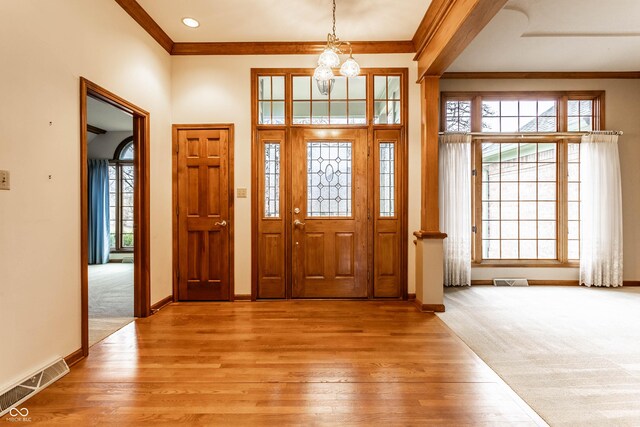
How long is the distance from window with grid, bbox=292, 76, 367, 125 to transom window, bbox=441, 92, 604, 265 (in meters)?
1.54

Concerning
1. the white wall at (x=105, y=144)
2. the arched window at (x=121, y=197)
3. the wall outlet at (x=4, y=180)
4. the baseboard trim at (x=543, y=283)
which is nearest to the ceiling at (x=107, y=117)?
the white wall at (x=105, y=144)

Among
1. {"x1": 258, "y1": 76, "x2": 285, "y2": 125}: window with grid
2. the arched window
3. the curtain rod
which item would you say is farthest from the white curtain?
the arched window

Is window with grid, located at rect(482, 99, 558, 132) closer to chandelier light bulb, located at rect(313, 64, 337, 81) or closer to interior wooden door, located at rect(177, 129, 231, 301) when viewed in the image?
chandelier light bulb, located at rect(313, 64, 337, 81)

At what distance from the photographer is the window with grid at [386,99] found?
405cm

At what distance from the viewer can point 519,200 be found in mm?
4895

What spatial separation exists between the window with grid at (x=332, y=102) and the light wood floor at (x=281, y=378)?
238cm

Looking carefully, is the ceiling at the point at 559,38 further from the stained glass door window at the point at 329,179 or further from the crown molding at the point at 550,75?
the stained glass door window at the point at 329,179

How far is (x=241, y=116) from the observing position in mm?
3998

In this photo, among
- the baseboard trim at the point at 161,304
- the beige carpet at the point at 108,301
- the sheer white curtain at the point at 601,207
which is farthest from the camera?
the sheer white curtain at the point at 601,207

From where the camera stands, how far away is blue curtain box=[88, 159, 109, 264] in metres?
7.02

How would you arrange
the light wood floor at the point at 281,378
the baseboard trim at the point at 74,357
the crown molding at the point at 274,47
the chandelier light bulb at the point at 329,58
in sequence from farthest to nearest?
the crown molding at the point at 274,47 < the chandelier light bulb at the point at 329,58 < the baseboard trim at the point at 74,357 < the light wood floor at the point at 281,378

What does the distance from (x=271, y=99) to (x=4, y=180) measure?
278cm

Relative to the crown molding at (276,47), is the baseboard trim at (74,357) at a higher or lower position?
lower

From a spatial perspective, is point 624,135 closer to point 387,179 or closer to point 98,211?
point 387,179
